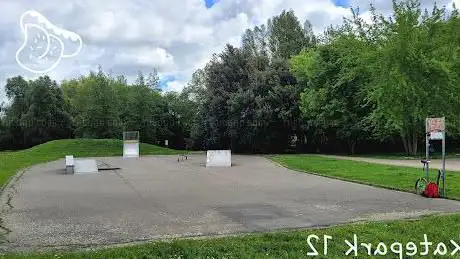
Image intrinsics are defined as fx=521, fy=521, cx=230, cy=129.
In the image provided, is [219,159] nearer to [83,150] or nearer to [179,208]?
[179,208]

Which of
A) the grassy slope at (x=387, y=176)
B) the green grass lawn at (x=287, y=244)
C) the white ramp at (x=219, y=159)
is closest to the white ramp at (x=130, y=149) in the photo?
the white ramp at (x=219, y=159)

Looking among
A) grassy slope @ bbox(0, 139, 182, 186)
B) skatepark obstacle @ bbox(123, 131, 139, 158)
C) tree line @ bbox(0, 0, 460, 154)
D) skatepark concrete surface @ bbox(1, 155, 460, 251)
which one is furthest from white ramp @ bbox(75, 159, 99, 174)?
tree line @ bbox(0, 0, 460, 154)

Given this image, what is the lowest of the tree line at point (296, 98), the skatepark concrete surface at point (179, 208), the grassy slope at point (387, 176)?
the skatepark concrete surface at point (179, 208)

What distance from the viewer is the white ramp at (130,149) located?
35463 mm

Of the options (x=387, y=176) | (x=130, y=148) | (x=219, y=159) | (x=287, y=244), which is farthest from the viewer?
(x=130, y=148)

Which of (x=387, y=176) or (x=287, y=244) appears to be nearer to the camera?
(x=287, y=244)

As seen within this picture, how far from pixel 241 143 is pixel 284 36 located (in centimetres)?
2155

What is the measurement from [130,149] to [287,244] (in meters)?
30.1

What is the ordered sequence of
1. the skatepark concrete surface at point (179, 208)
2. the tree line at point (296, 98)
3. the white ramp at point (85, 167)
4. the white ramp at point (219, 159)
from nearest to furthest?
the skatepark concrete surface at point (179, 208) → the white ramp at point (85, 167) → the white ramp at point (219, 159) → the tree line at point (296, 98)

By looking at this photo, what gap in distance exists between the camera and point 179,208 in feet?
35.3

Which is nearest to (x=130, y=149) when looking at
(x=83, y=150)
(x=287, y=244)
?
(x=83, y=150)

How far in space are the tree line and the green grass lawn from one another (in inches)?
827

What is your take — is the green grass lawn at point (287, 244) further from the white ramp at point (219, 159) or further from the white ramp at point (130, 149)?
the white ramp at point (130, 149)

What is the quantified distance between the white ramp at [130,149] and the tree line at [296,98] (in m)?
6.48
